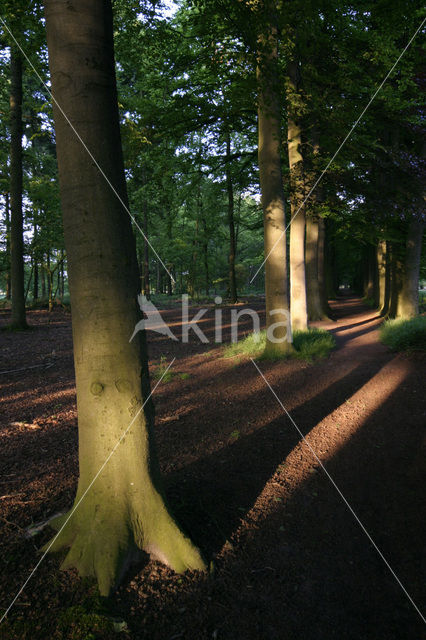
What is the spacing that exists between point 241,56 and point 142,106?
416 centimetres

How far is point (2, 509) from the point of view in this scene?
2.97m

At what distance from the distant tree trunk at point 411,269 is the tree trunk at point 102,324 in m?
11.5

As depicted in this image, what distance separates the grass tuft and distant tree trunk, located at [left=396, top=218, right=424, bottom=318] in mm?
4039

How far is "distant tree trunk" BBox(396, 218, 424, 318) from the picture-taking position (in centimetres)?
1175

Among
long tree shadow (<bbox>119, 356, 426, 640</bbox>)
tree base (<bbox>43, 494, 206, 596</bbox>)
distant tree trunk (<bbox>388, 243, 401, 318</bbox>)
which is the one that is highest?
distant tree trunk (<bbox>388, 243, 401, 318</bbox>)

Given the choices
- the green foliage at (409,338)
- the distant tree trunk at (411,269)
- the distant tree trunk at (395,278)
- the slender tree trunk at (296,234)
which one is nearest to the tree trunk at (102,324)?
the green foliage at (409,338)

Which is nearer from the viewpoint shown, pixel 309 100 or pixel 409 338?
pixel 409 338

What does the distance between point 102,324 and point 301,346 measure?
713cm

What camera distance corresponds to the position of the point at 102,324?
2.24 meters

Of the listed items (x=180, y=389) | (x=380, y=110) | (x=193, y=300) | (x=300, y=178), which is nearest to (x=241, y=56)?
(x=300, y=178)

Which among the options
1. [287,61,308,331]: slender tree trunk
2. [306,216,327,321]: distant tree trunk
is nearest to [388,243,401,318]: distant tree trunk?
[306,216,327,321]: distant tree trunk

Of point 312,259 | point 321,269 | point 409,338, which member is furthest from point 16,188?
point 409,338

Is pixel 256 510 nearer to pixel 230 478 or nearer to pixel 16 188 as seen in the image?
pixel 230 478

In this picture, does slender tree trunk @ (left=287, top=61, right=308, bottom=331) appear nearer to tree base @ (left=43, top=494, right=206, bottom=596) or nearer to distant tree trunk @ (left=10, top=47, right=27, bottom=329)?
tree base @ (left=43, top=494, right=206, bottom=596)
